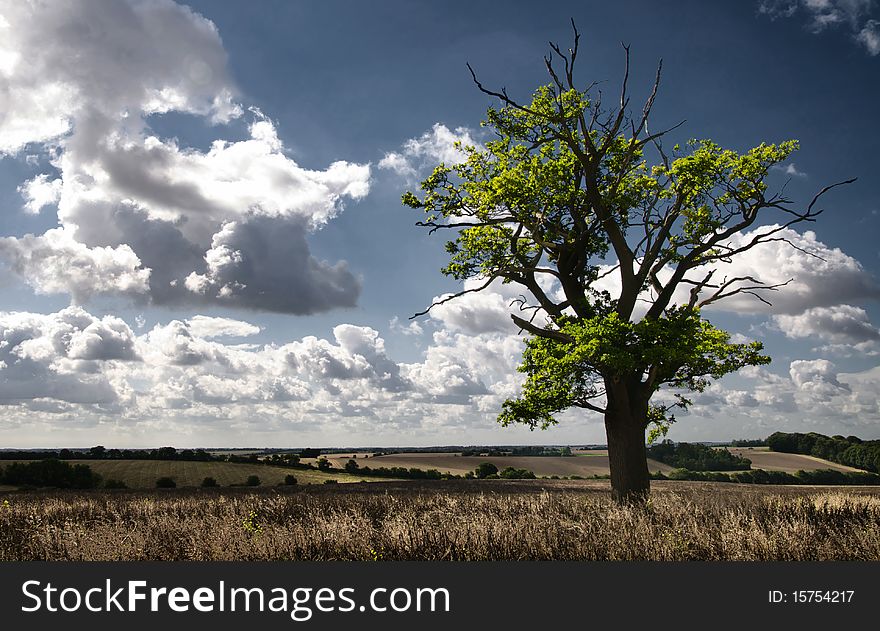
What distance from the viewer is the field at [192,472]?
59.7m

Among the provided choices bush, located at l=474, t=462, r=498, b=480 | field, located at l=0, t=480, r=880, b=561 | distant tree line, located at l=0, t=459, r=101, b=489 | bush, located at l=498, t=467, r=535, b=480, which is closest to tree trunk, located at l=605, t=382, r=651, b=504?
field, located at l=0, t=480, r=880, b=561

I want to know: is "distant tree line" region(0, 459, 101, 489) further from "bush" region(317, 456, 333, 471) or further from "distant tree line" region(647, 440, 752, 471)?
"distant tree line" region(647, 440, 752, 471)

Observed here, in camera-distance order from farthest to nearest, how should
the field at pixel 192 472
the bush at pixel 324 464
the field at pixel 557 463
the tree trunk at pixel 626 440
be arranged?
the field at pixel 557 463, the bush at pixel 324 464, the field at pixel 192 472, the tree trunk at pixel 626 440

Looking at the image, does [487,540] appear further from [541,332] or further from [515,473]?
[515,473]

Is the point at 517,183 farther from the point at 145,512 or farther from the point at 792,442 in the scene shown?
the point at 792,442

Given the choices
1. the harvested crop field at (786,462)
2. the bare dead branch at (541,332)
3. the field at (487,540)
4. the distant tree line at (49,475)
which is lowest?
the harvested crop field at (786,462)

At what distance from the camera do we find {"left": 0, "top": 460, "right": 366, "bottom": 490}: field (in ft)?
196

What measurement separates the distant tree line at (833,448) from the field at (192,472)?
7925cm

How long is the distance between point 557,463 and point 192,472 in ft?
183

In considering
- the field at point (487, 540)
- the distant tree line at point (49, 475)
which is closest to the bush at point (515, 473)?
the distant tree line at point (49, 475)

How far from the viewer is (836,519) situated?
1556cm

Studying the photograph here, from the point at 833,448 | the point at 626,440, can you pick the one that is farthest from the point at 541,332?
the point at 833,448

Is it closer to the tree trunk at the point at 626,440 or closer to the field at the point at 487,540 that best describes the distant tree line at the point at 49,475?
the field at the point at 487,540

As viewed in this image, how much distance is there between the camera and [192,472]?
65312 mm
